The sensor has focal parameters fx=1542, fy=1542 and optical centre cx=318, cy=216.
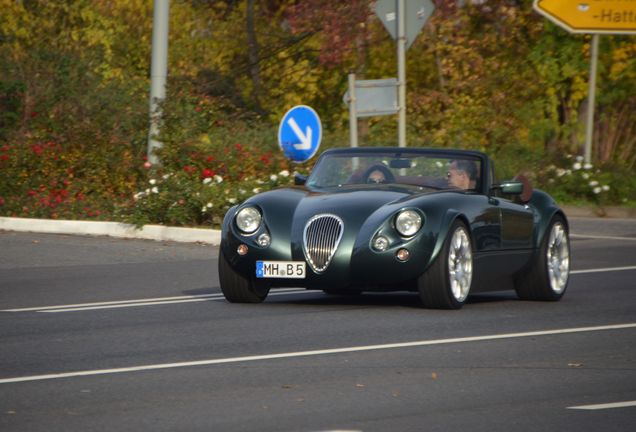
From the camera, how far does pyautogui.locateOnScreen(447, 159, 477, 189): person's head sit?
12.3 metres

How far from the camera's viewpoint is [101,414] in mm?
6633

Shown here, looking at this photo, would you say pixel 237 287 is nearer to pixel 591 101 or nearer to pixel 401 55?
pixel 401 55

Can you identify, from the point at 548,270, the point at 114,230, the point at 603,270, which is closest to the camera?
the point at 548,270

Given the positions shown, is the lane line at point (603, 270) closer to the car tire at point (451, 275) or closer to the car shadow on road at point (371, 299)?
the car shadow on road at point (371, 299)

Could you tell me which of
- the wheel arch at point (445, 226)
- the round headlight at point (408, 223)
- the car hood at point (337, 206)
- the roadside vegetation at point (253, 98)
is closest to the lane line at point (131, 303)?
the car hood at point (337, 206)

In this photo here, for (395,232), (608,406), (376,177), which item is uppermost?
(376,177)

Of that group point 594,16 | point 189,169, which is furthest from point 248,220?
point 594,16

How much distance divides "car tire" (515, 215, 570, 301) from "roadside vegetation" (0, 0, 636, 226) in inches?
299

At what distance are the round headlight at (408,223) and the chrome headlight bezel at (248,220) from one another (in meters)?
1.06

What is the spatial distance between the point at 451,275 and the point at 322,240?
995mm

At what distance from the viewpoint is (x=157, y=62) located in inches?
853

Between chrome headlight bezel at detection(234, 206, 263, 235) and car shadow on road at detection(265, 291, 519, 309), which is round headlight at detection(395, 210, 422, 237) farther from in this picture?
chrome headlight bezel at detection(234, 206, 263, 235)

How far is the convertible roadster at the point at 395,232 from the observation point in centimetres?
1096

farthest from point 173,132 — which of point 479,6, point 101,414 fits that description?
point 479,6
